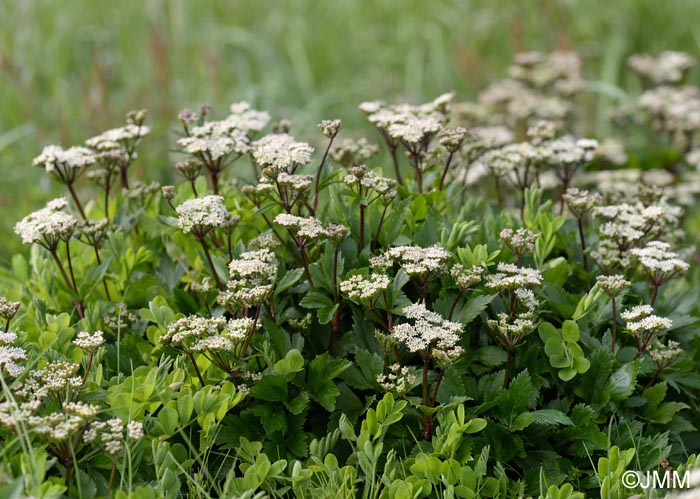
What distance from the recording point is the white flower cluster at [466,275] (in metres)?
2.50

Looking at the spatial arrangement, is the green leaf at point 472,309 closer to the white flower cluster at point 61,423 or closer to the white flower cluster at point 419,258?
the white flower cluster at point 419,258

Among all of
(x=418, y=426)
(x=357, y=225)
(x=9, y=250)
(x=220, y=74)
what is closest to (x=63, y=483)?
(x=418, y=426)

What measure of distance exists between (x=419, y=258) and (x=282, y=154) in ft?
1.84

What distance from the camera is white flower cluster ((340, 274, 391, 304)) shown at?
2.38 m

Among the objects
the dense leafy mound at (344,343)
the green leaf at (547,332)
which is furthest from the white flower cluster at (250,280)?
the green leaf at (547,332)

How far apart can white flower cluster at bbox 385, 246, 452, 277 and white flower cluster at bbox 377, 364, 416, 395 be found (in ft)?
0.95

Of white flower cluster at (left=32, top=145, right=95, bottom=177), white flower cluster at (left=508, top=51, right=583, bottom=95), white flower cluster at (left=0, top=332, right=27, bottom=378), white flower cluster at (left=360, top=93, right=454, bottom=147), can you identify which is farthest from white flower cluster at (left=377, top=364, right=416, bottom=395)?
white flower cluster at (left=508, top=51, right=583, bottom=95)

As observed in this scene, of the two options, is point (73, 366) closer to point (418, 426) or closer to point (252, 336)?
point (252, 336)

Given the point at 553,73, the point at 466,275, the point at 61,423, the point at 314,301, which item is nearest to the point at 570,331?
the point at 466,275

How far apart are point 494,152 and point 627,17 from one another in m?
4.48

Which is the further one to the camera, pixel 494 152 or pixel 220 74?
pixel 220 74

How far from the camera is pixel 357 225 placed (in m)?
2.94

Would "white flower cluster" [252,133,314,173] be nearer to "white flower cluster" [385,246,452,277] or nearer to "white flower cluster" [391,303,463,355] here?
"white flower cluster" [385,246,452,277]

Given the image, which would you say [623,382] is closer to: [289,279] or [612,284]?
[612,284]
